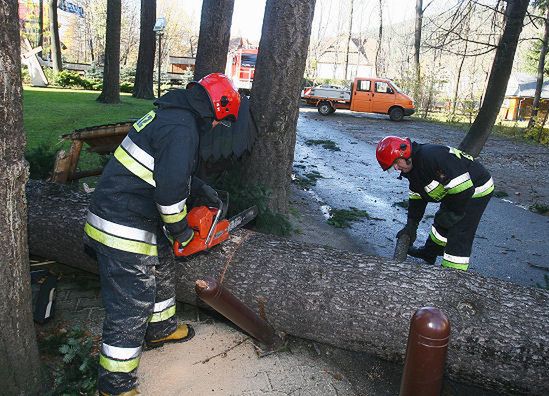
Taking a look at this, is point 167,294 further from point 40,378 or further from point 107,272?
point 40,378

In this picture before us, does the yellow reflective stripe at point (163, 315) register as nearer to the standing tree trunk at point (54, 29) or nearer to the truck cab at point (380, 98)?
the truck cab at point (380, 98)

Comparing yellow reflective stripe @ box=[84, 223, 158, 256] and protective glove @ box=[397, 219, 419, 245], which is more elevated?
yellow reflective stripe @ box=[84, 223, 158, 256]

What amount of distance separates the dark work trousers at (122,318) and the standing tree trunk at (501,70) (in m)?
→ 8.37

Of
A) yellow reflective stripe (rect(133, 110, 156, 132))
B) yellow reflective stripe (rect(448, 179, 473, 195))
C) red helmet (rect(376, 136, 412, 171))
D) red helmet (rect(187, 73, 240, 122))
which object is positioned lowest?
yellow reflective stripe (rect(448, 179, 473, 195))

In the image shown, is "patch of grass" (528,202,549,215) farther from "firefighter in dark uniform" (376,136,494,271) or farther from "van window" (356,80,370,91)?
"van window" (356,80,370,91)

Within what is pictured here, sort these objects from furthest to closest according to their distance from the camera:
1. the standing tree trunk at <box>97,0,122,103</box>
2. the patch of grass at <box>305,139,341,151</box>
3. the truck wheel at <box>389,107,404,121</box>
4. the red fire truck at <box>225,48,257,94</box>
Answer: the red fire truck at <box>225,48,257,94</box> < the truck wheel at <box>389,107,404,121</box> < the standing tree trunk at <box>97,0,122,103</box> < the patch of grass at <box>305,139,341,151</box>

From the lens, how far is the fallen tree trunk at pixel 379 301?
98.9 inches

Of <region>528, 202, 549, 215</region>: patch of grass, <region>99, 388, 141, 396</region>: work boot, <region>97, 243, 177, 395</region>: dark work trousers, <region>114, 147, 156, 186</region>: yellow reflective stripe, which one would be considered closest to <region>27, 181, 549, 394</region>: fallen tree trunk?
<region>97, 243, 177, 395</region>: dark work trousers

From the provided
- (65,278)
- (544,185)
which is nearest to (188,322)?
(65,278)

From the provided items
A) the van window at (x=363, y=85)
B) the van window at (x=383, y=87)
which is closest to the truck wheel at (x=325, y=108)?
the van window at (x=363, y=85)

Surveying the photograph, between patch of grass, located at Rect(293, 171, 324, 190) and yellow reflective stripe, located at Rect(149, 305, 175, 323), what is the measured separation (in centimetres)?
499

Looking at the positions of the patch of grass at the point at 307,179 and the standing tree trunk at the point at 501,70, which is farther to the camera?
the standing tree trunk at the point at 501,70

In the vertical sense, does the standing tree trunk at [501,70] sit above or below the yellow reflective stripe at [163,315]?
above

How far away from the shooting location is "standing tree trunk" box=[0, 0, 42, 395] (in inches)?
77.3
